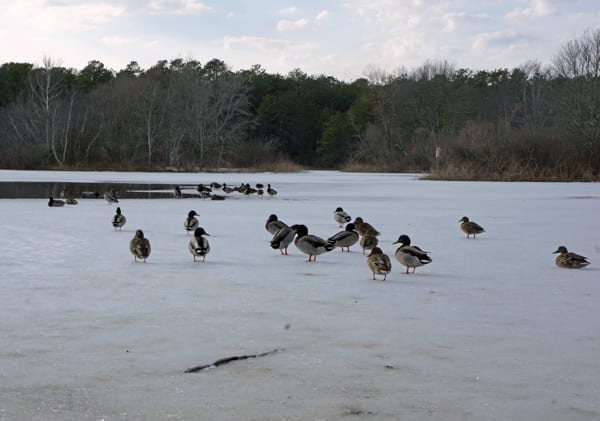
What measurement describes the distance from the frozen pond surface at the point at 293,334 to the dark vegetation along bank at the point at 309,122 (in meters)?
31.6

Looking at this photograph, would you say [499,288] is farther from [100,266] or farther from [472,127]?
[472,127]

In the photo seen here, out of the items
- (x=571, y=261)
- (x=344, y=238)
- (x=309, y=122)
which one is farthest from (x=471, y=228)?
(x=309, y=122)

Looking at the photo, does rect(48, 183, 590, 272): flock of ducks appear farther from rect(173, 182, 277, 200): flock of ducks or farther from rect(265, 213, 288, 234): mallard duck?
rect(173, 182, 277, 200): flock of ducks

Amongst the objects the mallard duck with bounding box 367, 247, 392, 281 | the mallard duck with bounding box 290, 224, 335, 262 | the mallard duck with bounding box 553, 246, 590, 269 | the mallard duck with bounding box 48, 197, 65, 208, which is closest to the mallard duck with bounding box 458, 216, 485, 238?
the mallard duck with bounding box 553, 246, 590, 269

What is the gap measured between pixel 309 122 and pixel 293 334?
9204 centimetres

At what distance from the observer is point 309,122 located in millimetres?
→ 96000

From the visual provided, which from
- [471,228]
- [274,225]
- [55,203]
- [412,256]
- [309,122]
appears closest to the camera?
[412,256]

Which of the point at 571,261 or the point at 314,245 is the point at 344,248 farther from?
the point at 571,261

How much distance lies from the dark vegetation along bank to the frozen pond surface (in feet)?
104

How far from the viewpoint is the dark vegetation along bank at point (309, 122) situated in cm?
4088

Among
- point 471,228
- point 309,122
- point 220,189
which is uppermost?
point 309,122

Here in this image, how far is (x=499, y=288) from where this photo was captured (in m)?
6.98

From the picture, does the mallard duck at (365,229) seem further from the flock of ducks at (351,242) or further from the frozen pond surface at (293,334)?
the frozen pond surface at (293,334)

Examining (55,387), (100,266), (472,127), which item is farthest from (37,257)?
(472,127)
